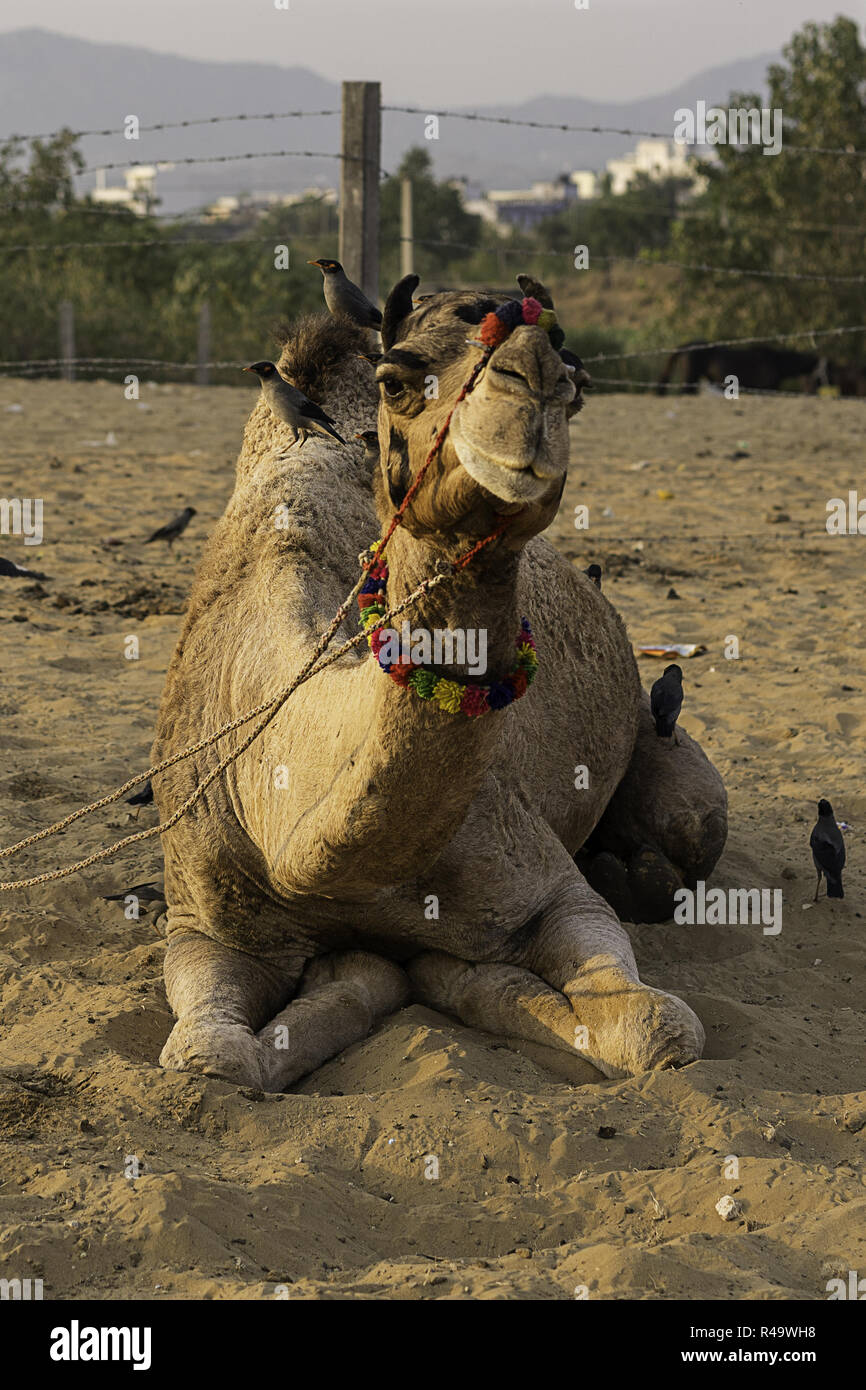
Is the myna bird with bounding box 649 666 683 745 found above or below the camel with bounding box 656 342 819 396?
below

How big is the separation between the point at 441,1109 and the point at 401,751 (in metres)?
1.03

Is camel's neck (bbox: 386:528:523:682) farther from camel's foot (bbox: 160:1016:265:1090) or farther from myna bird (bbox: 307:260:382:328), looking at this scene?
myna bird (bbox: 307:260:382:328)

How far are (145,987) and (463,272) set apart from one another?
50.5 meters

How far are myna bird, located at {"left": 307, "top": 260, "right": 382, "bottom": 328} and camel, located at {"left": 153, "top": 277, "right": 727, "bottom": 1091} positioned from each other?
93 millimetres

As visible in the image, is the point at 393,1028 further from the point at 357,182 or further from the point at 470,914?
the point at 357,182

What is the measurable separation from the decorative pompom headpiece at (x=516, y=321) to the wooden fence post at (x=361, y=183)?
7312 millimetres

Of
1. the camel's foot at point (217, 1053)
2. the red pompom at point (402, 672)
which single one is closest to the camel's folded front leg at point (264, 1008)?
the camel's foot at point (217, 1053)

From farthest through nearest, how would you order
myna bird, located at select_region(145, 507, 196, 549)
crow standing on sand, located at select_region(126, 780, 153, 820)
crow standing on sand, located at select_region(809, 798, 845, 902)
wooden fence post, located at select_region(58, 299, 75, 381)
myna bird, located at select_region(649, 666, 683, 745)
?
wooden fence post, located at select_region(58, 299, 75, 381), myna bird, located at select_region(145, 507, 196, 549), crow standing on sand, located at select_region(126, 780, 153, 820), myna bird, located at select_region(649, 666, 683, 745), crow standing on sand, located at select_region(809, 798, 845, 902)

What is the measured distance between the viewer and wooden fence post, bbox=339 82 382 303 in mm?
10117

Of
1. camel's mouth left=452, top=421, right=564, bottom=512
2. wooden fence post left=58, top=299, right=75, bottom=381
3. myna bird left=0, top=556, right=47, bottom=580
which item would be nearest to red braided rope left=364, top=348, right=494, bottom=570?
camel's mouth left=452, top=421, right=564, bottom=512

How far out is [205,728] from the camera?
4922 mm

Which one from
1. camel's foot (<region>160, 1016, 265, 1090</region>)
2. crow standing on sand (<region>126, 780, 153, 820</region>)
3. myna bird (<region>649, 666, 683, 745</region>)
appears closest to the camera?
camel's foot (<region>160, 1016, 265, 1090</region>)

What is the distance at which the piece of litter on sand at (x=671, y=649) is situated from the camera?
8.96m

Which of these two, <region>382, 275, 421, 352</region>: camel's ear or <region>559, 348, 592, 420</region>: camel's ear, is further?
<region>382, 275, 421, 352</region>: camel's ear
